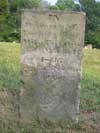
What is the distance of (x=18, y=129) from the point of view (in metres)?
8.33

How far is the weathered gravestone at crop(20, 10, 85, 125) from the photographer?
879 centimetres

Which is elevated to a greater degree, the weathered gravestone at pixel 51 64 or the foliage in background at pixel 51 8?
the weathered gravestone at pixel 51 64

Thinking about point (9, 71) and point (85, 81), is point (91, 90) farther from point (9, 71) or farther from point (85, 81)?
point (9, 71)

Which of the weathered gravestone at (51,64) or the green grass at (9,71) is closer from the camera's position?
the weathered gravestone at (51,64)

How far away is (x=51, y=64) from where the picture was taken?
892cm

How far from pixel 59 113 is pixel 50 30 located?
1.30 meters

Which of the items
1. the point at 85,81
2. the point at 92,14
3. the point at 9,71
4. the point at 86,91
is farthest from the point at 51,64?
the point at 92,14

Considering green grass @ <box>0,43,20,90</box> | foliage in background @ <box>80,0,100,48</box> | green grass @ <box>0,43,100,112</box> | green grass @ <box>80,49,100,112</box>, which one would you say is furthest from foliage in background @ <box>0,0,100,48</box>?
green grass @ <box>80,49,100,112</box>

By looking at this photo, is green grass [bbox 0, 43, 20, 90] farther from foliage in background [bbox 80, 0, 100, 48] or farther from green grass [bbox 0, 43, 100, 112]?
foliage in background [bbox 80, 0, 100, 48]

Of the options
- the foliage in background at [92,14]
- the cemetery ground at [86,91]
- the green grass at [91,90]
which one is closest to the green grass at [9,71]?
the cemetery ground at [86,91]

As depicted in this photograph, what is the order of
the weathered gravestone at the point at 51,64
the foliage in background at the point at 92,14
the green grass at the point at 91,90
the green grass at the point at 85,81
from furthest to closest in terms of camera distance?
the foliage in background at the point at 92,14 < the green grass at the point at 85,81 < the green grass at the point at 91,90 < the weathered gravestone at the point at 51,64

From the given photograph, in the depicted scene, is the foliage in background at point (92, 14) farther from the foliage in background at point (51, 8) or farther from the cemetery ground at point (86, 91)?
the cemetery ground at point (86, 91)

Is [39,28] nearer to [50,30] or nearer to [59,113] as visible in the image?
[50,30]

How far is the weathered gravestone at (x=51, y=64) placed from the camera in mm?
8789
